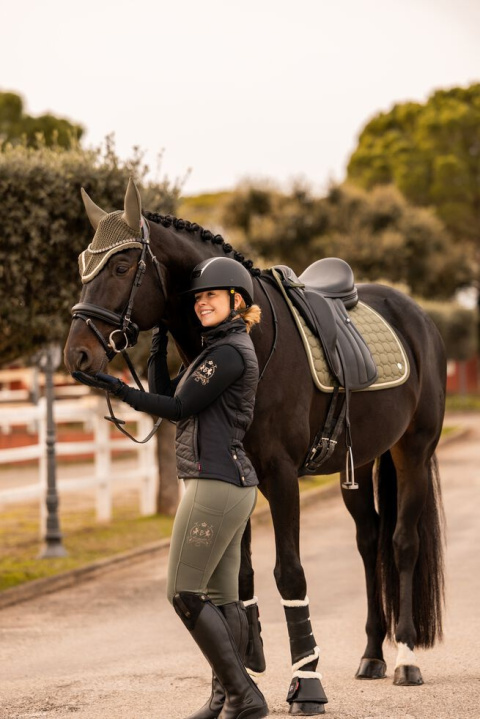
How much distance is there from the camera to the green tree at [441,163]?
5428 centimetres

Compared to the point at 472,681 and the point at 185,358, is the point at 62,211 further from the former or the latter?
the point at 472,681

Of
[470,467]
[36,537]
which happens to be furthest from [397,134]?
[36,537]

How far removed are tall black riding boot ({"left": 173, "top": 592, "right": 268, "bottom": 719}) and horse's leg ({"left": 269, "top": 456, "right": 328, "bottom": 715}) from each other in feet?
1.44

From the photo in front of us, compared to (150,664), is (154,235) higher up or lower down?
higher up

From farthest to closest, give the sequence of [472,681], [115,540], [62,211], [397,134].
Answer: [397,134]
[115,540]
[62,211]
[472,681]

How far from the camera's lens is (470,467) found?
19.5 meters

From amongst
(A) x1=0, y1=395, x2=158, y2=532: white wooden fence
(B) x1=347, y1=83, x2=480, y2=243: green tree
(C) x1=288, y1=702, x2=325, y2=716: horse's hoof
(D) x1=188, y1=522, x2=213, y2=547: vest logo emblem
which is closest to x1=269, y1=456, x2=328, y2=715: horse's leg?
(C) x1=288, y1=702, x2=325, y2=716: horse's hoof

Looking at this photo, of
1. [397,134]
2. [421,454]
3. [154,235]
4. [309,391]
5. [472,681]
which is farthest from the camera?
[397,134]

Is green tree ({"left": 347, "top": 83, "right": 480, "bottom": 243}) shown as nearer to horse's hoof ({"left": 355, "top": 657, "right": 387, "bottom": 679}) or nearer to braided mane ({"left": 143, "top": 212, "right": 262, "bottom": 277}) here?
horse's hoof ({"left": 355, "top": 657, "right": 387, "bottom": 679})

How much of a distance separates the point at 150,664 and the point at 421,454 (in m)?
2.15

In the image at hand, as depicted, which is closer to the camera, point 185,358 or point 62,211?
point 185,358

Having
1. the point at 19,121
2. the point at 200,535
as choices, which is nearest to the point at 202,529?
the point at 200,535

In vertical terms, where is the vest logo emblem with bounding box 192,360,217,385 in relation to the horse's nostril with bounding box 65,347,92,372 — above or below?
below

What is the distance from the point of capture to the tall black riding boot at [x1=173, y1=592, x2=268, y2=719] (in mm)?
4770
